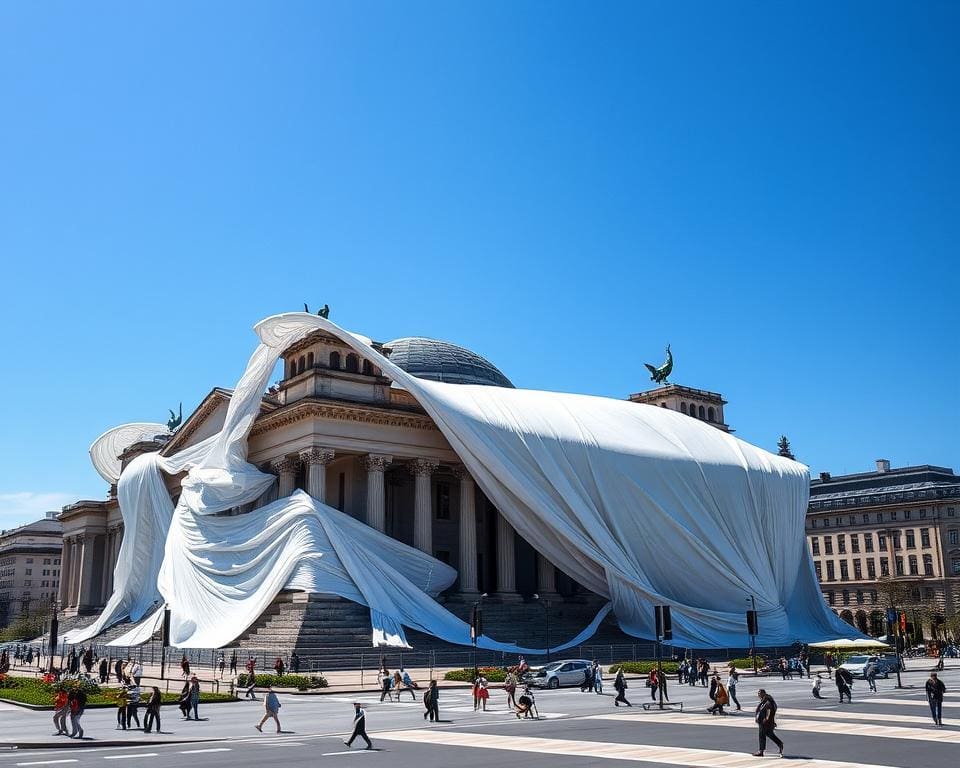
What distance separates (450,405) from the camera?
5638cm

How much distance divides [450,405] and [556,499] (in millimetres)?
8153

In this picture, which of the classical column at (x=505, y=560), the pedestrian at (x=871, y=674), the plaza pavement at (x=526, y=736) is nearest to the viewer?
the plaza pavement at (x=526, y=736)

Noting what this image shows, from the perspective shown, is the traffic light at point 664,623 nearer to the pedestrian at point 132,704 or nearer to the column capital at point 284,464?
the pedestrian at point 132,704

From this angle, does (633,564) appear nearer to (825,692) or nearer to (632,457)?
(632,457)

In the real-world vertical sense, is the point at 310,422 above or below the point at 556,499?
above

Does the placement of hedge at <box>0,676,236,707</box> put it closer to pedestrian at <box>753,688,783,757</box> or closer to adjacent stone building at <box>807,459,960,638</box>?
pedestrian at <box>753,688,783,757</box>

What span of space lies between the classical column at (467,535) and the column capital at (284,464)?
10148mm

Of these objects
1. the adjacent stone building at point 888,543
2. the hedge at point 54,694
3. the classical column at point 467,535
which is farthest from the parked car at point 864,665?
the adjacent stone building at point 888,543

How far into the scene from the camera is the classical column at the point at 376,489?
196 ft

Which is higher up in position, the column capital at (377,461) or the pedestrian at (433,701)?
the column capital at (377,461)

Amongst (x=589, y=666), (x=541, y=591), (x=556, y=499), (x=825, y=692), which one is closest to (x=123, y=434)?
(x=541, y=591)

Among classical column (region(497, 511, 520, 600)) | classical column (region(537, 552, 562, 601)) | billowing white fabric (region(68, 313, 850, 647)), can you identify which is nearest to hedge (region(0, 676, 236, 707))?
billowing white fabric (region(68, 313, 850, 647))

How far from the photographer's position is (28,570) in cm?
16500

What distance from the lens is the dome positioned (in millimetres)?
83375
